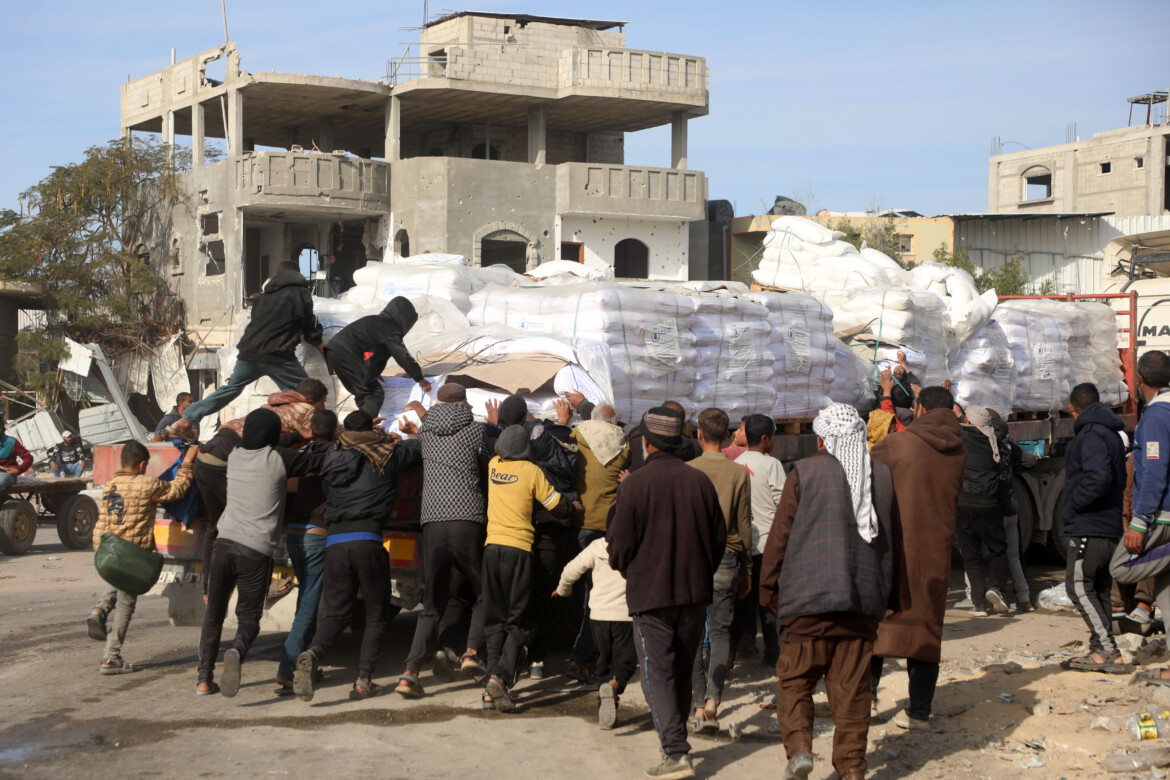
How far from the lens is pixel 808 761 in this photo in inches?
194

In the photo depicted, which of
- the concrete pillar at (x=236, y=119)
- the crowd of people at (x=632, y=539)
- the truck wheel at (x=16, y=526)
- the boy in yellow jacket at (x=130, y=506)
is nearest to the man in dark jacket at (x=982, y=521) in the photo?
the crowd of people at (x=632, y=539)

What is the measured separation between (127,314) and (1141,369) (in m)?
24.4

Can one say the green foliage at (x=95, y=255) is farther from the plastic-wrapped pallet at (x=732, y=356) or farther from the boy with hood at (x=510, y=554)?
the boy with hood at (x=510, y=554)

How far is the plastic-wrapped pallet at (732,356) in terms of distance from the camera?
31.1 feet

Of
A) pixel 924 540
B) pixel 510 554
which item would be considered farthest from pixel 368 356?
pixel 924 540

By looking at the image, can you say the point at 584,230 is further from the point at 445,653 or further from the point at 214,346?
the point at 445,653

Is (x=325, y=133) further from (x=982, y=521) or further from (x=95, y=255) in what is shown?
(x=982, y=521)

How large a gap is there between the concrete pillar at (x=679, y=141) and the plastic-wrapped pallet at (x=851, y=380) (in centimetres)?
1953

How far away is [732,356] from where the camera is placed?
970 centimetres

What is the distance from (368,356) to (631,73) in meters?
21.8

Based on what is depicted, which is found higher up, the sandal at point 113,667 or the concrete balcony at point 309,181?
the concrete balcony at point 309,181

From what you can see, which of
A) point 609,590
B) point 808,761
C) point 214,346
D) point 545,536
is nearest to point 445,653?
point 545,536

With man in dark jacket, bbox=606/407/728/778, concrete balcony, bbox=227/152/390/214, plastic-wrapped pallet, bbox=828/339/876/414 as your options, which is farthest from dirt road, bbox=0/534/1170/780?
concrete balcony, bbox=227/152/390/214

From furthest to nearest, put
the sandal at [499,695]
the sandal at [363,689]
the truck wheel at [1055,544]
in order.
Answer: the truck wheel at [1055,544] → the sandal at [363,689] → the sandal at [499,695]
